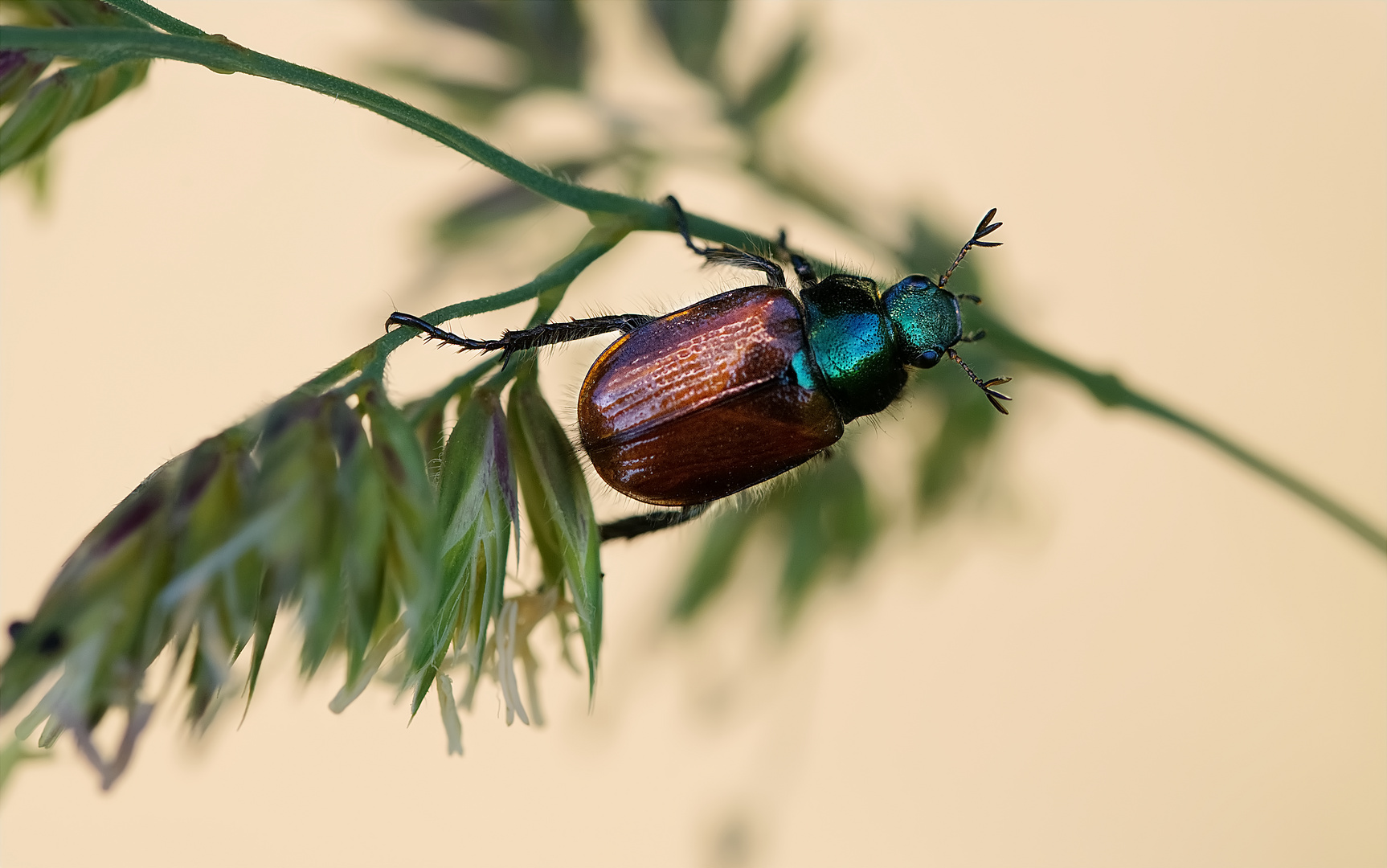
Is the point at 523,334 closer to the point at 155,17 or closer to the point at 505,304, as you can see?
the point at 505,304

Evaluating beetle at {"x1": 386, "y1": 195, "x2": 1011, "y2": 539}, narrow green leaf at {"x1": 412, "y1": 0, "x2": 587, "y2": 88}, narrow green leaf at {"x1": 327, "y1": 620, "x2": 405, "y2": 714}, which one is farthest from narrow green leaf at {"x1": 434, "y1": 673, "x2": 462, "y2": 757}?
narrow green leaf at {"x1": 412, "y1": 0, "x2": 587, "y2": 88}

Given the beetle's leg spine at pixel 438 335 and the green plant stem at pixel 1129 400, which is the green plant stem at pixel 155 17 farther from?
the green plant stem at pixel 1129 400

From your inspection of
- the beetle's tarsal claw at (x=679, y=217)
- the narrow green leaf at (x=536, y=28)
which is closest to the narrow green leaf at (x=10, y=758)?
the beetle's tarsal claw at (x=679, y=217)

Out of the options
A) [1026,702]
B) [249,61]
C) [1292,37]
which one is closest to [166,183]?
[249,61]

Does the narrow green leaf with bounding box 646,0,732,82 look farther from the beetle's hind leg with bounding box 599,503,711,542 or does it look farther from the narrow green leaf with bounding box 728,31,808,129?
the beetle's hind leg with bounding box 599,503,711,542

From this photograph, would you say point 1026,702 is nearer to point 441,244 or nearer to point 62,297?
point 441,244
